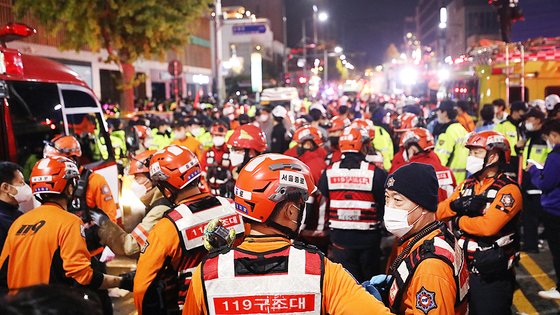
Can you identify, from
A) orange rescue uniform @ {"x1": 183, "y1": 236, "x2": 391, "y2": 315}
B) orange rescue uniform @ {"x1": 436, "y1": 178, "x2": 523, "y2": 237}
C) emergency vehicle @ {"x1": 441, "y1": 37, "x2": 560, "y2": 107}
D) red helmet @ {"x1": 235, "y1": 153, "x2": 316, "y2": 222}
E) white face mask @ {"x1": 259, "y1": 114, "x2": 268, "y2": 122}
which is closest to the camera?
orange rescue uniform @ {"x1": 183, "y1": 236, "x2": 391, "y2": 315}

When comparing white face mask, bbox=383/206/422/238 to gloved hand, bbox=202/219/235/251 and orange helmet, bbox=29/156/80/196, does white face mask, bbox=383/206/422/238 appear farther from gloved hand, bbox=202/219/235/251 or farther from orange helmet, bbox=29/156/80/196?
orange helmet, bbox=29/156/80/196

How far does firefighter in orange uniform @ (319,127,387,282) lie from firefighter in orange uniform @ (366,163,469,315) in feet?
8.13

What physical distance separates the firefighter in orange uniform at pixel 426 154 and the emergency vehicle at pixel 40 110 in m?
4.43

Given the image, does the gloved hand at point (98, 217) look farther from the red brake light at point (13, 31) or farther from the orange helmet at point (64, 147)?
the red brake light at point (13, 31)

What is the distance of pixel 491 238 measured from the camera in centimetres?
462

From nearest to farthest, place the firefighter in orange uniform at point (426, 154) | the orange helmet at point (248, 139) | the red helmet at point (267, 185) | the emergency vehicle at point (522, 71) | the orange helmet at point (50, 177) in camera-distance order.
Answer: the red helmet at point (267, 185)
the orange helmet at point (50, 177)
the orange helmet at point (248, 139)
the firefighter in orange uniform at point (426, 154)
the emergency vehicle at point (522, 71)

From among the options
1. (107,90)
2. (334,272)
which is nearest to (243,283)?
(334,272)

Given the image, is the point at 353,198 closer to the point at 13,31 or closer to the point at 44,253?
the point at 44,253

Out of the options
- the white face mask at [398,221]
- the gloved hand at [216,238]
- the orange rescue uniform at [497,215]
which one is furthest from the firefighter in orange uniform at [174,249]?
the orange rescue uniform at [497,215]

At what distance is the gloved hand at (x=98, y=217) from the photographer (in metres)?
5.45

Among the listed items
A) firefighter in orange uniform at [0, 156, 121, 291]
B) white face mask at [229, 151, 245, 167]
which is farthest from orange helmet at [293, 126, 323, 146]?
firefighter in orange uniform at [0, 156, 121, 291]

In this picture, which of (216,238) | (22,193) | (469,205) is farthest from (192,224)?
(469,205)

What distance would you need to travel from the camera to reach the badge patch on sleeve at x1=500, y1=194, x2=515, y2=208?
14.9 feet

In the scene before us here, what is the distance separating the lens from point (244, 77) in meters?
53.5
